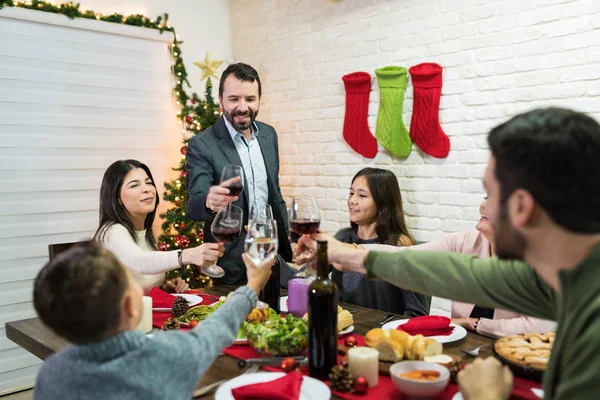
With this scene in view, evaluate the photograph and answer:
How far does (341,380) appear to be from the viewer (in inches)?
52.7

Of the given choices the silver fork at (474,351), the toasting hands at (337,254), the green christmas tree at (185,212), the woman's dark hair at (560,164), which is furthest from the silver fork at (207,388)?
the green christmas tree at (185,212)

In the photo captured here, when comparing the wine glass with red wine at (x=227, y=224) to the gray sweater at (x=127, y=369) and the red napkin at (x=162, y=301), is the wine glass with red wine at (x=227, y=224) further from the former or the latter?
the gray sweater at (x=127, y=369)

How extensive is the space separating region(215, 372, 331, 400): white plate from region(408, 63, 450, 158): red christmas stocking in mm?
2336

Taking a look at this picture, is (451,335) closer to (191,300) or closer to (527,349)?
(527,349)

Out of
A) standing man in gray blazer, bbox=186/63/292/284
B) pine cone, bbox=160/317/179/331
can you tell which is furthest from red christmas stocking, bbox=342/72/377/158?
pine cone, bbox=160/317/179/331

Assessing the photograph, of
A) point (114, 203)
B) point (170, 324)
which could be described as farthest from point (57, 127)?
point (170, 324)

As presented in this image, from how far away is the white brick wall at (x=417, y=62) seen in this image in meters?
A: 2.94

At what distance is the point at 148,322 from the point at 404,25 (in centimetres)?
259

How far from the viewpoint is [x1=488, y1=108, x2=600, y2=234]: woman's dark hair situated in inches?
37.0

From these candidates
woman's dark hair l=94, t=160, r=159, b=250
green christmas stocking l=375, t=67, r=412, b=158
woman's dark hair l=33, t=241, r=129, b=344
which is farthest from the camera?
green christmas stocking l=375, t=67, r=412, b=158

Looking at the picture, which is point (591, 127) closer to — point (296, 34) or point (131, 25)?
point (296, 34)

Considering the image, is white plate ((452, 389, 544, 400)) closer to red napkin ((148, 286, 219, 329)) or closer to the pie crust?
the pie crust

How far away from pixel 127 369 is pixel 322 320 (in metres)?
0.48

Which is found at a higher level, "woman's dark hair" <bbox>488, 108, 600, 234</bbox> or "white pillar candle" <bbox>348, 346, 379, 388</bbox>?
"woman's dark hair" <bbox>488, 108, 600, 234</bbox>
